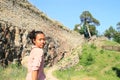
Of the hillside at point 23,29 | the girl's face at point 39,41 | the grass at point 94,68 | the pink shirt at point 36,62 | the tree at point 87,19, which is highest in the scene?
the tree at point 87,19

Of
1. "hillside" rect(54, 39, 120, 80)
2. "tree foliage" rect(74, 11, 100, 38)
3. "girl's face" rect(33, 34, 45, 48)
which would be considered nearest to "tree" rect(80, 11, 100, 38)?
"tree foliage" rect(74, 11, 100, 38)

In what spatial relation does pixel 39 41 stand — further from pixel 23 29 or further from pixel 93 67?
pixel 93 67

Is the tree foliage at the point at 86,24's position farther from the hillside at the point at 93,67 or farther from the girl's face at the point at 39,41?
the girl's face at the point at 39,41

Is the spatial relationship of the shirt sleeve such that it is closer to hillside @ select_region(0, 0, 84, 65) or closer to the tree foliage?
hillside @ select_region(0, 0, 84, 65)

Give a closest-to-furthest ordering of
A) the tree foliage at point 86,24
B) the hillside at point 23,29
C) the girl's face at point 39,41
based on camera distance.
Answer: the girl's face at point 39,41, the hillside at point 23,29, the tree foliage at point 86,24

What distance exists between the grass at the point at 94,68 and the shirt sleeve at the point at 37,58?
14199mm

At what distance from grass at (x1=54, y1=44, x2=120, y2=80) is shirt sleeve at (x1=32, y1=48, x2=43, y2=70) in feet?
46.6

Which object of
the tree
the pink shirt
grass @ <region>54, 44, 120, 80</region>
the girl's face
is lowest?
grass @ <region>54, 44, 120, 80</region>

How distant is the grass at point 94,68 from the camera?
21202mm

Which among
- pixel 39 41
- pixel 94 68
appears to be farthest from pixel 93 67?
pixel 39 41

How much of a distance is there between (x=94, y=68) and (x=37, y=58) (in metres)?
19.3

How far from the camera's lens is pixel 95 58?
88.5ft

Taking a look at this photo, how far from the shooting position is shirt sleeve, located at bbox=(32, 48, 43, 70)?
4664mm

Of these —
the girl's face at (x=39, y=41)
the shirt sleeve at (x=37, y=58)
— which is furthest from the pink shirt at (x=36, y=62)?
the girl's face at (x=39, y=41)
